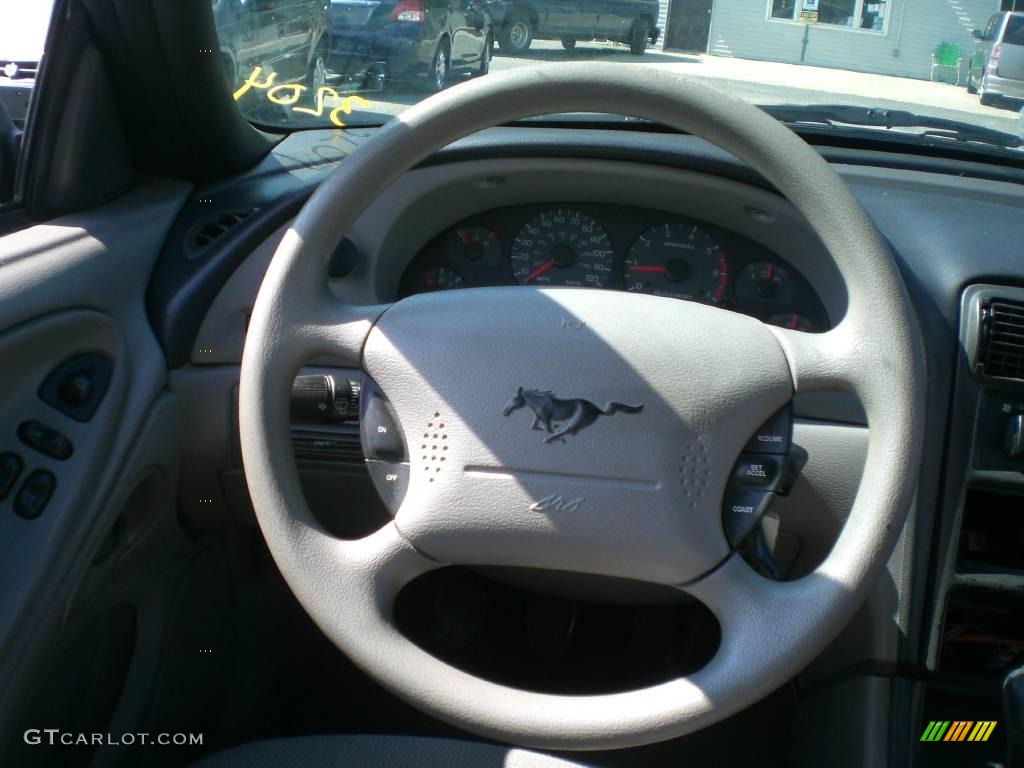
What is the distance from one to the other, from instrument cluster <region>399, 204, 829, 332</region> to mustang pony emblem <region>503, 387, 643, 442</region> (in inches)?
28.3

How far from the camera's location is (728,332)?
1480 mm

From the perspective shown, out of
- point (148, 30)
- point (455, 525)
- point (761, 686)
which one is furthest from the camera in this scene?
point (148, 30)

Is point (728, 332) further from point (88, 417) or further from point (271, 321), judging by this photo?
point (88, 417)

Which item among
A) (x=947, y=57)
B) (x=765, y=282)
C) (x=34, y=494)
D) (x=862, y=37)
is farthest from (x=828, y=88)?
(x=34, y=494)

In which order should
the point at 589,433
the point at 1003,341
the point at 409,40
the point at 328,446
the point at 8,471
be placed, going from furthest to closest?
the point at 409,40, the point at 328,446, the point at 1003,341, the point at 8,471, the point at 589,433

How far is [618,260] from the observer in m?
2.14

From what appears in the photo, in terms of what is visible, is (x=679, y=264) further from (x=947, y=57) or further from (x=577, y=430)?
(x=577, y=430)

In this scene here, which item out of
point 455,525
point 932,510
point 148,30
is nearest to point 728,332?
point 455,525

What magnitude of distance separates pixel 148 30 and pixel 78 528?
1.02m

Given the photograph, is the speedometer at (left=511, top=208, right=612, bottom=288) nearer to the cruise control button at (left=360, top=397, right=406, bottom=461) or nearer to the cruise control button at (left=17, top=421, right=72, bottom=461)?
the cruise control button at (left=360, top=397, right=406, bottom=461)

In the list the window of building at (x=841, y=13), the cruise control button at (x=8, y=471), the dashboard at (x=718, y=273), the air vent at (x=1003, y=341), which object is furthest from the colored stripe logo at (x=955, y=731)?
the cruise control button at (x=8, y=471)

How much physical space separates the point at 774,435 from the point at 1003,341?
0.58 m

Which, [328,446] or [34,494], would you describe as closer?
[34,494]

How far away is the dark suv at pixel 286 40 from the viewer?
7.80 ft
